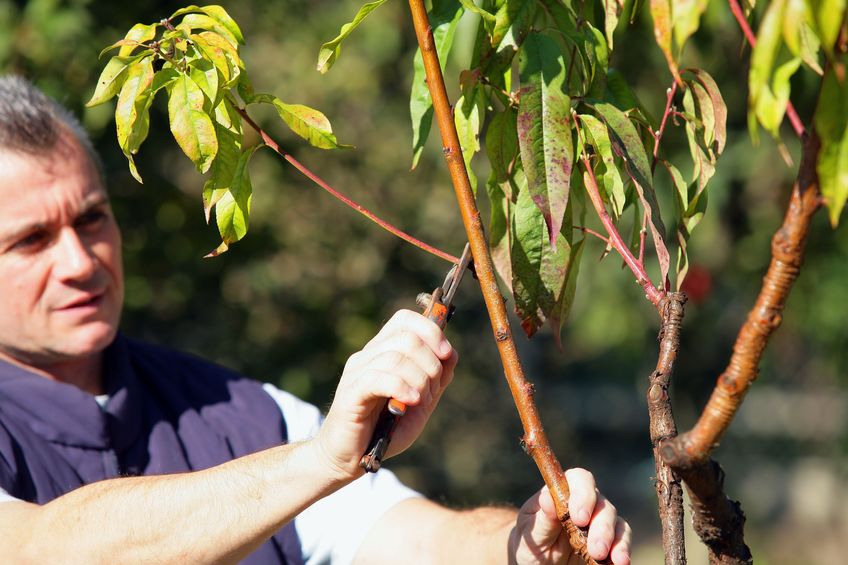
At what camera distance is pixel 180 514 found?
1.31m

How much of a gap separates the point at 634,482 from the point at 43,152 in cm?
816

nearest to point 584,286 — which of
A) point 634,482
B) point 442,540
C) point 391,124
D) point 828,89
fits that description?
point 391,124

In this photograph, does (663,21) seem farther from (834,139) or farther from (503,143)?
(503,143)

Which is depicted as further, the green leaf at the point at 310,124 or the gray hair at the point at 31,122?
the gray hair at the point at 31,122

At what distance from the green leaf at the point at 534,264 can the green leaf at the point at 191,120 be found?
385mm

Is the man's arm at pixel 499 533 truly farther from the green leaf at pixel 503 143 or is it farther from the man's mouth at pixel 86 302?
the man's mouth at pixel 86 302

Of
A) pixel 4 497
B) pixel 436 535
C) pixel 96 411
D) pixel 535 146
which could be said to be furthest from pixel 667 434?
pixel 96 411

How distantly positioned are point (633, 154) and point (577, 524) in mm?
466

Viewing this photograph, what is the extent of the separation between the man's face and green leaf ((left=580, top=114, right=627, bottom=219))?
4.07ft

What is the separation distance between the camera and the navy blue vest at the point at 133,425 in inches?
75.6

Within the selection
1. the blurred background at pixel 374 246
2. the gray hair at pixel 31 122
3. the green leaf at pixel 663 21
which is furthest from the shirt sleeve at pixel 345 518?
the green leaf at pixel 663 21

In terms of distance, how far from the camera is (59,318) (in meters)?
2.00

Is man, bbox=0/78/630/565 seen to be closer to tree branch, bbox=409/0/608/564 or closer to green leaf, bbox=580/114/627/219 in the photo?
tree branch, bbox=409/0/608/564

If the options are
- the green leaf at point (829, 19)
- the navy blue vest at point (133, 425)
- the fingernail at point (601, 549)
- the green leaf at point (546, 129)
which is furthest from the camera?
the navy blue vest at point (133, 425)
